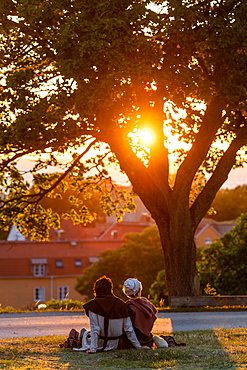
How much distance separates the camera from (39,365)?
9047 mm

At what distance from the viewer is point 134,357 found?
9.70 metres

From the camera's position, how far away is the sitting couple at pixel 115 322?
10.4 m

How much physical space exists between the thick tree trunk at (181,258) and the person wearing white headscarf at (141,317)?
914 cm

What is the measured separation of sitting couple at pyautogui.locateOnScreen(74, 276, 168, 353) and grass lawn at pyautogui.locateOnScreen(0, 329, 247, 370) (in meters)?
0.23

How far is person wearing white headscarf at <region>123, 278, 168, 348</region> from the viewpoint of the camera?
418 inches

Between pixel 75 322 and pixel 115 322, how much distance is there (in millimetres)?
5480

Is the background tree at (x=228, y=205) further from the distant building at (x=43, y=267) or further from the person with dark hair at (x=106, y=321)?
the person with dark hair at (x=106, y=321)

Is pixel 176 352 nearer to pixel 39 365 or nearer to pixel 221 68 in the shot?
pixel 39 365

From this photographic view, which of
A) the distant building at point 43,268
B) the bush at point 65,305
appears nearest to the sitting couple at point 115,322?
the bush at point 65,305

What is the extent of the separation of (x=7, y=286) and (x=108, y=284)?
6956cm

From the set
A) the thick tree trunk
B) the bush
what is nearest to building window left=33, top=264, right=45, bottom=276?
the bush

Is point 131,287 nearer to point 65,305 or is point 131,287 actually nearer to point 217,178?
point 217,178

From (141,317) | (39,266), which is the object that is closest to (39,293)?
(39,266)

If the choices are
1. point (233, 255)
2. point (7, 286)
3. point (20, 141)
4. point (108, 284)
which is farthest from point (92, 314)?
point (7, 286)
